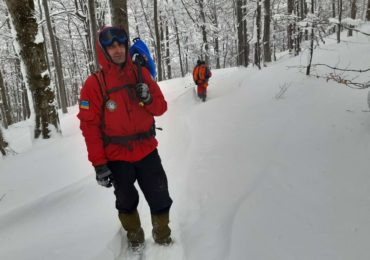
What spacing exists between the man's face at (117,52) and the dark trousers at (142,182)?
98 cm

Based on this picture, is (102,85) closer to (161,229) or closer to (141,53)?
(141,53)

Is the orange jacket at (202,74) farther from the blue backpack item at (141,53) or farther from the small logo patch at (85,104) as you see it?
the small logo patch at (85,104)

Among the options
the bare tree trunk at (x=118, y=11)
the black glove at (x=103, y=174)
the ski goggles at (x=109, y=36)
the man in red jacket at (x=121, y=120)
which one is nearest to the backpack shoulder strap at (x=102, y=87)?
the man in red jacket at (x=121, y=120)

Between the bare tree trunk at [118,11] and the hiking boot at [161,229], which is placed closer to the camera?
the hiking boot at [161,229]

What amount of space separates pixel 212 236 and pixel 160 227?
60 centimetres

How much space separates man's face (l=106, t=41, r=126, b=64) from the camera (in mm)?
2898

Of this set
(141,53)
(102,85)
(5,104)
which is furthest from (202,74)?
(5,104)

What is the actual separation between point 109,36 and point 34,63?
4763 millimetres

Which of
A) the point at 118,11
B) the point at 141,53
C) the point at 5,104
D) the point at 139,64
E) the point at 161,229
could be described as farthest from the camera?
the point at 5,104

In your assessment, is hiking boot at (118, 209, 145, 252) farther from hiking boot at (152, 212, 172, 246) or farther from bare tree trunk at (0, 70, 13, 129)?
bare tree trunk at (0, 70, 13, 129)

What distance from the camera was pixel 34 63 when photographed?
22.4 feet

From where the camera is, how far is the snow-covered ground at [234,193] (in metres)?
3.21

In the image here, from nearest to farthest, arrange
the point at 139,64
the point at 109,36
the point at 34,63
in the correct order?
the point at 109,36, the point at 139,64, the point at 34,63

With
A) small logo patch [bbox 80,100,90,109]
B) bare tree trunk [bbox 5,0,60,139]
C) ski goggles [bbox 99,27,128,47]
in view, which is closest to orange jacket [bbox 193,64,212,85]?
bare tree trunk [bbox 5,0,60,139]
